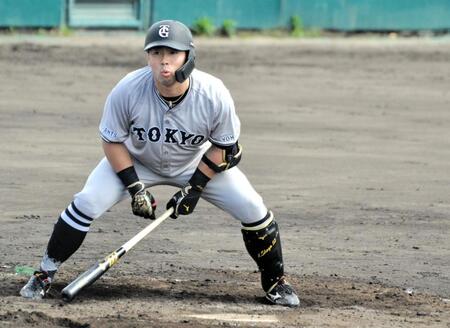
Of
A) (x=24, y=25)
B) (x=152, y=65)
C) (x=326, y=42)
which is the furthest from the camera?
(x=326, y=42)

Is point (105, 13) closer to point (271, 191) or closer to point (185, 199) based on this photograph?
point (271, 191)

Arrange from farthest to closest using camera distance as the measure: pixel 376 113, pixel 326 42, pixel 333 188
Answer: pixel 326 42 < pixel 376 113 < pixel 333 188

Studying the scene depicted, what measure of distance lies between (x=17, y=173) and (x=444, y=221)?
3812 millimetres

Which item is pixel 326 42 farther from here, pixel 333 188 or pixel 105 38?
pixel 333 188

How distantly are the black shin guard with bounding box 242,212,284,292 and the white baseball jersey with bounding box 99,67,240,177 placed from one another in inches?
22.1

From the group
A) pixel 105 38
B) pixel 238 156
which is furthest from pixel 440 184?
pixel 105 38

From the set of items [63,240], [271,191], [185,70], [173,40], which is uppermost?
[173,40]

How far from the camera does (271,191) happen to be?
1040 centimetres

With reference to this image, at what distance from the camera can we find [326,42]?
20828 mm

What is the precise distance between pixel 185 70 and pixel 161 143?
440 millimetres

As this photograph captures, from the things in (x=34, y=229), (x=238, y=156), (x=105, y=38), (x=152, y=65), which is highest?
(x=152, y=65)

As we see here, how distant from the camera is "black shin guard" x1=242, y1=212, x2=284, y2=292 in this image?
6.88 meters

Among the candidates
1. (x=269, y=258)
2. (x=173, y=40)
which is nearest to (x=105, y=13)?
(x=269, y=258)

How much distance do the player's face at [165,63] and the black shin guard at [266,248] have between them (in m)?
1.02
